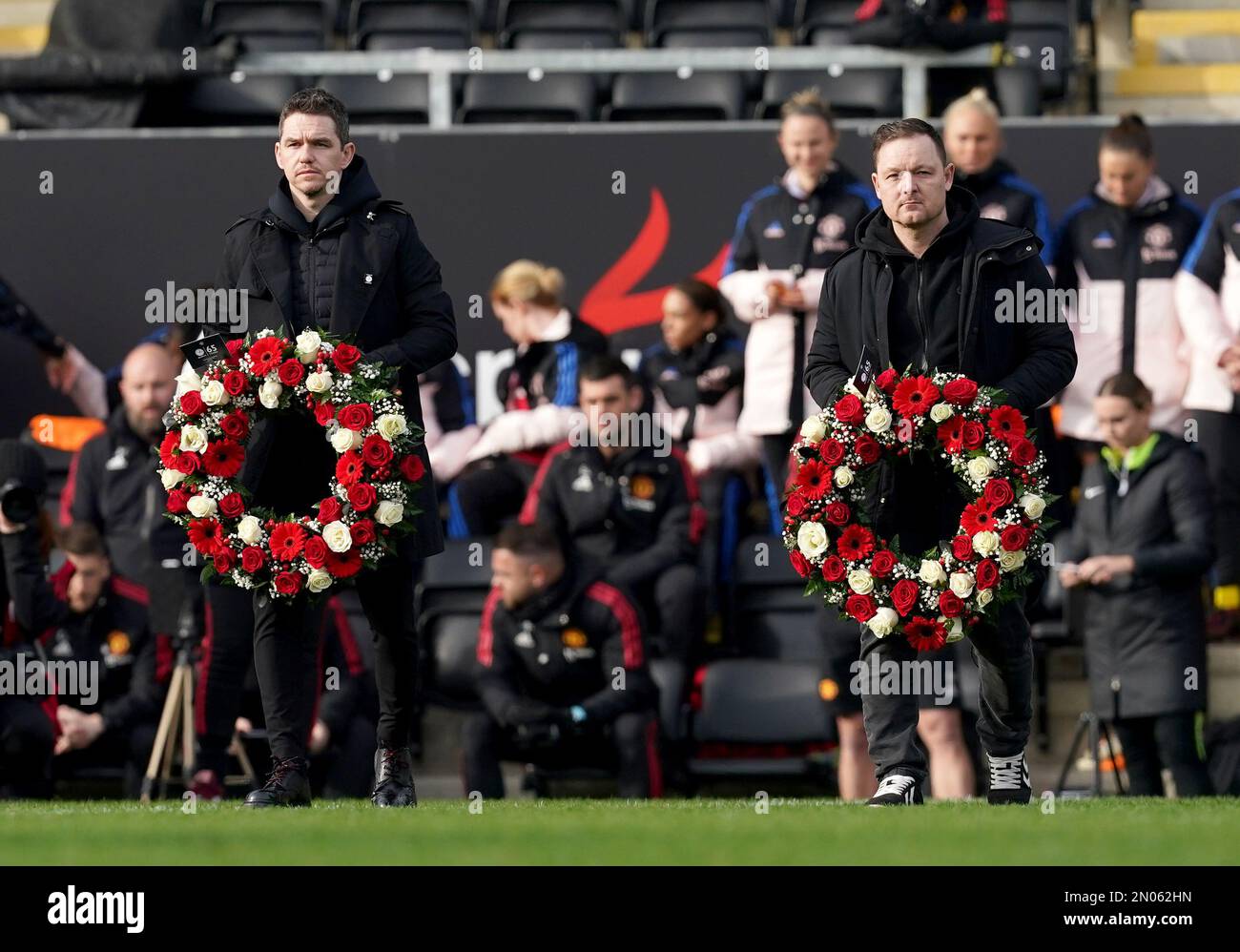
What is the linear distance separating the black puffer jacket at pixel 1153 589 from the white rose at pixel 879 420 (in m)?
3.62

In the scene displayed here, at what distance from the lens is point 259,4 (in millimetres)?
A: 16016

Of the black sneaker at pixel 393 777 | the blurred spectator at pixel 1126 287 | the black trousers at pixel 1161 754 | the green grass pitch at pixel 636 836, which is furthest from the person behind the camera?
the blurred spectator at pixel 1126 287

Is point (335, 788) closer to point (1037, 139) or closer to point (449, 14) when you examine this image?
point (1037, 139)

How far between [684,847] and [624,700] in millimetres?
5249

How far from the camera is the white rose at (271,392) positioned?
769cm

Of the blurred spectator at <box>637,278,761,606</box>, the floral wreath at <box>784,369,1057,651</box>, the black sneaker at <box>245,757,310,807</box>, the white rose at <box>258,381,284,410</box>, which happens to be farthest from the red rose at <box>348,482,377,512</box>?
the blurred spectator at <box>637,278,761,606</box>

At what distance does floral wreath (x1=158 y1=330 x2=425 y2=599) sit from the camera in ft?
25.1

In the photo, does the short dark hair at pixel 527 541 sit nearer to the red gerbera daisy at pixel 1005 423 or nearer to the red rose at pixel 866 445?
the red rose at pixel 866 445

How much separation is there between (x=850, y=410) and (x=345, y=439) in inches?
63.1

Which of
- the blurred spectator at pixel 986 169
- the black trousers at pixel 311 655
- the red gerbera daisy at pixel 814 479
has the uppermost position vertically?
the blurred spectator at pixel 986 169

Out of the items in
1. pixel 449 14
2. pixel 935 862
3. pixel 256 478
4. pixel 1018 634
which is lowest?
pixel 935 862

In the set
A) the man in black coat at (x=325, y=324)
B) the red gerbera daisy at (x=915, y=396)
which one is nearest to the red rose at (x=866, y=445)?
the red gerbera daisy at (x=915, y=396)

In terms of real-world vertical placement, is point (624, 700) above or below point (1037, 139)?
below

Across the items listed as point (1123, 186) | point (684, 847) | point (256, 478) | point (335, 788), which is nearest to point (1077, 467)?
point (1123, 186)
